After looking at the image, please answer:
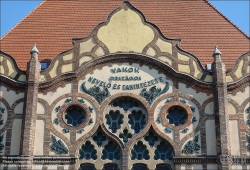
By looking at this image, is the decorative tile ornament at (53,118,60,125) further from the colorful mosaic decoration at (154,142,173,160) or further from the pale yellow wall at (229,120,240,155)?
the pale yellow wall at (229,120,240,155)

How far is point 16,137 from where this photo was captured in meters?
14.8

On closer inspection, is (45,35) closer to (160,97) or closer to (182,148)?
(160,97)

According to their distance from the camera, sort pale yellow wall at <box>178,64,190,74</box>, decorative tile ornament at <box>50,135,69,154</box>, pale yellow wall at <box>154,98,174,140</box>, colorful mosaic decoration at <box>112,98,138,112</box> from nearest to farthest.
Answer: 1. decorative tile ornament at <box>50,135,69,154</box>
2. pale yellow wall at <box>154,98,174,140</box>
3. colorful mosaic decoration at <box>112,98,138,112</box>
4. pale yellow wall at <box>178,64,190,74</box>

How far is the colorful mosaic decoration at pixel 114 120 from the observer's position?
15133 mm

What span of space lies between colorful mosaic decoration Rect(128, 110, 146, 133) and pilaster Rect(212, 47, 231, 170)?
212cm

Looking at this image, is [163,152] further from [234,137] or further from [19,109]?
[19,109]

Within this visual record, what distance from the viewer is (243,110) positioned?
1518cm

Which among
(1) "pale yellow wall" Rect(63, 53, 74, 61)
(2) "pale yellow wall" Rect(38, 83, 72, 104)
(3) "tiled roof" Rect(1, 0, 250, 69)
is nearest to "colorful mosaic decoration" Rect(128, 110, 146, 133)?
(2) "pale yellow wall" Rect(38, 83, 72, 104)

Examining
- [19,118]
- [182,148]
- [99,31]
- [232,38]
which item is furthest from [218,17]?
[19,118]

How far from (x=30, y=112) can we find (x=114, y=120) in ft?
8.00

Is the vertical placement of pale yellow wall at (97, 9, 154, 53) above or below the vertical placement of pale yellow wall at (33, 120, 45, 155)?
above

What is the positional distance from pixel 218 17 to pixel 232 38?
1.47 m

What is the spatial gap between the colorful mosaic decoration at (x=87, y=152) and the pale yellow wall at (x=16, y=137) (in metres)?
1.77

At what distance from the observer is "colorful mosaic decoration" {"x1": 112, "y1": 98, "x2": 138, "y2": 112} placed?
15.4 meters
